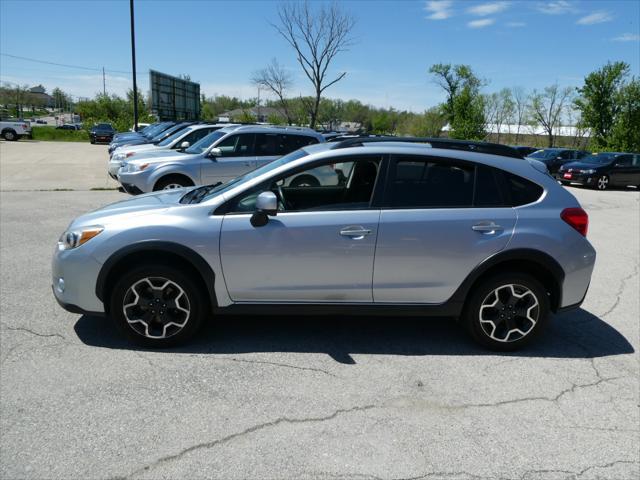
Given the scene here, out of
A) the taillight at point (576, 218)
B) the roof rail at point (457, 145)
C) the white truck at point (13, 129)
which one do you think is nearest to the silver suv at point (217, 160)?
the roof rail at point (457, 145)

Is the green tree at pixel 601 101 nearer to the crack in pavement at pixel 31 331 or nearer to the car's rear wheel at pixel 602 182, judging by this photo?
the car's rear wheel at pixel 602 182

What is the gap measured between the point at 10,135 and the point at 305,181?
40699 mm

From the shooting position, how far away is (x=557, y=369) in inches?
160

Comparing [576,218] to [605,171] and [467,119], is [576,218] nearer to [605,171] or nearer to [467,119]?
[605,171]

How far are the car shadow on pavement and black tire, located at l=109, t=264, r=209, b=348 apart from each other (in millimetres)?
138

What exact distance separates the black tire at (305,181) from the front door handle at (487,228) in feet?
4.75

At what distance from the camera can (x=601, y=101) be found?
34.8 metres

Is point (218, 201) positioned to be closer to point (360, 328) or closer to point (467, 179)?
point (360, 328)

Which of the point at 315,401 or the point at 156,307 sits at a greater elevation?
the point at 156,307

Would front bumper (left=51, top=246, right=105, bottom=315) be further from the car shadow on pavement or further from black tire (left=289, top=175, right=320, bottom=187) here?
black tire (left=289, top=175, right=320, bottom=187)

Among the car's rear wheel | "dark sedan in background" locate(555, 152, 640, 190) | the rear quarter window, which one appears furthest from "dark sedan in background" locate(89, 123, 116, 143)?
the rear quarter window

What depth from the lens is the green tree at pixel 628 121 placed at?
3344 centimetres

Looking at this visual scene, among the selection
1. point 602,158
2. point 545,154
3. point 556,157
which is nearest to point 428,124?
point 545,154

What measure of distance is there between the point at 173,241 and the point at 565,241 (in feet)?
10.2
